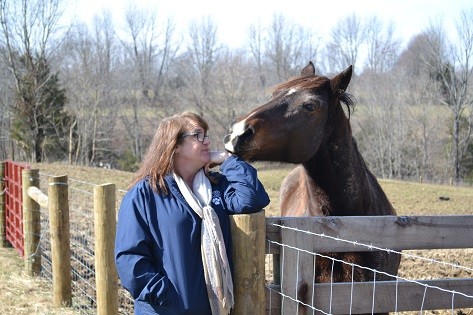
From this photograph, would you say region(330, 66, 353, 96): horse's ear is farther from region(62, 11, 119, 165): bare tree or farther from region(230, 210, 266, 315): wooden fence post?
region(62, 11, 119, 165): bare tree

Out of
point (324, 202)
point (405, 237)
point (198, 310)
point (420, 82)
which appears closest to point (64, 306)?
point (324, 202)

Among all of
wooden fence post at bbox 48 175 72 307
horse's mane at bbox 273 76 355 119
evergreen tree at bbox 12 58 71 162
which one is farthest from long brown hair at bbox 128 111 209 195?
evergreen tree at bbox 12 58 71 162

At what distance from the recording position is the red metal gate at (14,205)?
8289mm

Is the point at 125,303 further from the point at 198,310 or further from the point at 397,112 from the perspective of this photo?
the point at 397,112

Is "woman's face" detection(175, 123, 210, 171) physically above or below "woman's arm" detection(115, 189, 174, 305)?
above

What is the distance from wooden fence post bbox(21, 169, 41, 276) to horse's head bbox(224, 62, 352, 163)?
183 inches

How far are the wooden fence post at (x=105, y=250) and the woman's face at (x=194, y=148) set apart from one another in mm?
1513

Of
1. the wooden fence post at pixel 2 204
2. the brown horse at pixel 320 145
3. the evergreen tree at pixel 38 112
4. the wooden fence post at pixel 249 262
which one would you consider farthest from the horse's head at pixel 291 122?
the evergreen tree at pixel 38 112

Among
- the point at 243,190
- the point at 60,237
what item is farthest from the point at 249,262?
the point at 60,237

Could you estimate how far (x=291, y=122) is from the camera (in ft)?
12.6

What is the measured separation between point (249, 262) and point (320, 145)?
1.54m

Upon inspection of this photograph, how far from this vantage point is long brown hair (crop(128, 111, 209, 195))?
2.79m

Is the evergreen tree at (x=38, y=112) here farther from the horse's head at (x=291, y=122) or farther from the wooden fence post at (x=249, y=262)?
the wooden fence post at (x=249, y=262)

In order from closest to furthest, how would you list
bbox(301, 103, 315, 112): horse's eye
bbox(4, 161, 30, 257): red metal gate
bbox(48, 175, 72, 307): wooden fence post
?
bbox(301, 103, 315, 112): horse's eye, bbox(48, 175, 72, 307): wooden fence post, bbox(4, 161, 30, 257): red metal gate
